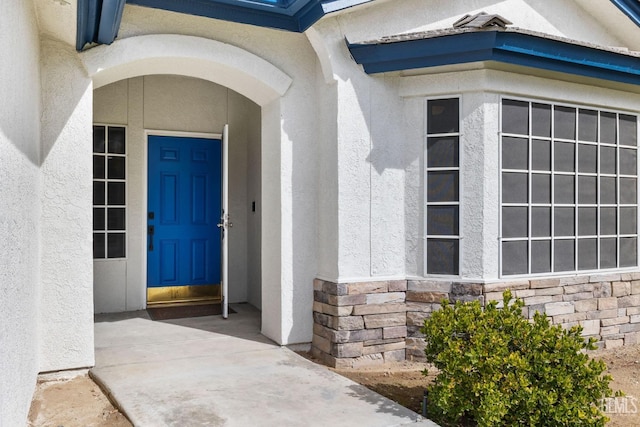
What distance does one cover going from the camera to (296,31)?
5.41 metres

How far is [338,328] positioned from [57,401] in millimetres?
2549

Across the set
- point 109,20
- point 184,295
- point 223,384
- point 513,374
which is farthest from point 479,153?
point 184,295

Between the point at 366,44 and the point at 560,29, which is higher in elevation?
the point at 560,29

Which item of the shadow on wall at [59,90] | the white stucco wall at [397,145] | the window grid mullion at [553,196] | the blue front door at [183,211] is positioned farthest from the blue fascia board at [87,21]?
the window grid mullion at [553,196]

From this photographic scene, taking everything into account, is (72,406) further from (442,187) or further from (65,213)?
(442,187)

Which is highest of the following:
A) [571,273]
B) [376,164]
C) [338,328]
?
[376,164]

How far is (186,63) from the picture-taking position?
17.6ft

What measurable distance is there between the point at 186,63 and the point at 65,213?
1889mm

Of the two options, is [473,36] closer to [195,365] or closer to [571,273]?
[571,273]

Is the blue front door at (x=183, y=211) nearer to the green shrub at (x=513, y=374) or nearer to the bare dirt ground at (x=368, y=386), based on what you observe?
the bare dirt ground at (x=368, y=386)

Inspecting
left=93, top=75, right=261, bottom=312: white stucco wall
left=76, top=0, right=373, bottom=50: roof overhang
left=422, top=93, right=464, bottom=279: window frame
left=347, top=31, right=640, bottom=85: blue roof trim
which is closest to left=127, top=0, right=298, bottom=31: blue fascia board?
left=76, top=0, right=373, bottom=50: roof overhang

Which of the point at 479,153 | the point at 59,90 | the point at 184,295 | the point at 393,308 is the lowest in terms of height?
A: the point at 184,295

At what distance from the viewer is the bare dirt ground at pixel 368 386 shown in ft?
13.0

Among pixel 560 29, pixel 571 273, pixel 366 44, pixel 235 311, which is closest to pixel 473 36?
pixel 366 44
